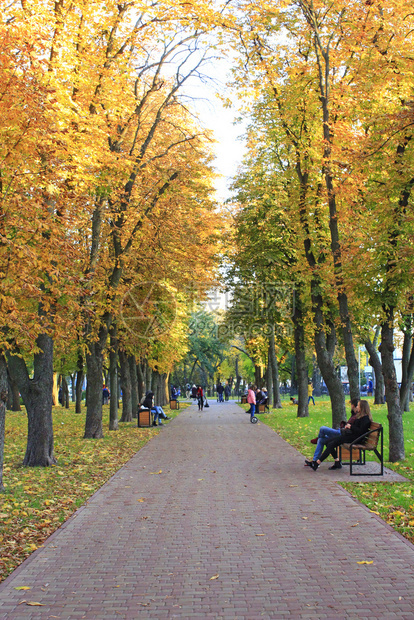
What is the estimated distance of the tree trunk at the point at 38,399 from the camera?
12.8 m

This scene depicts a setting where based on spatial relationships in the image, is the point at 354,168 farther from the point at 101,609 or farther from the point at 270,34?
the point at 101,609

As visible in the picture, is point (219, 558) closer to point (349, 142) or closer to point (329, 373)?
point (349, 142)

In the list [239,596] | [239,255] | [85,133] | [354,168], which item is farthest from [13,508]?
[239,255]

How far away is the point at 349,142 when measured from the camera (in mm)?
13508

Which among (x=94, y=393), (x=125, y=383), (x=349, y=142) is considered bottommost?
(x=94, y=393)

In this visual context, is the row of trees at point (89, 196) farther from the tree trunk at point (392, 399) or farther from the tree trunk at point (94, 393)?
the tree trunk at point (392, 399)

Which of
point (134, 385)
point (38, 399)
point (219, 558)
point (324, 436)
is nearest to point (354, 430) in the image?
point (324, 436)

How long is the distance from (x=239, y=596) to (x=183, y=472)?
6.88 metres

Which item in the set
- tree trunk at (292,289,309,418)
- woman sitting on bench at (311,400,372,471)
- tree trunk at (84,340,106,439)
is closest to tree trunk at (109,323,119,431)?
tree trunk at (84,340,106,439)

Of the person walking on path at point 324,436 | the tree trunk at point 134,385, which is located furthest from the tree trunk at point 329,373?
the tree trunk at point 134,385

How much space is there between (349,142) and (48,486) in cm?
926

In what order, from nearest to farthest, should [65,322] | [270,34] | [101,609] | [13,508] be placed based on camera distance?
1. [101,609]
2. [13,508]
3. [65,322]
4. [270,34]

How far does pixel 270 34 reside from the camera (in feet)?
51.1

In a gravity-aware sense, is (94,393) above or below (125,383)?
below
